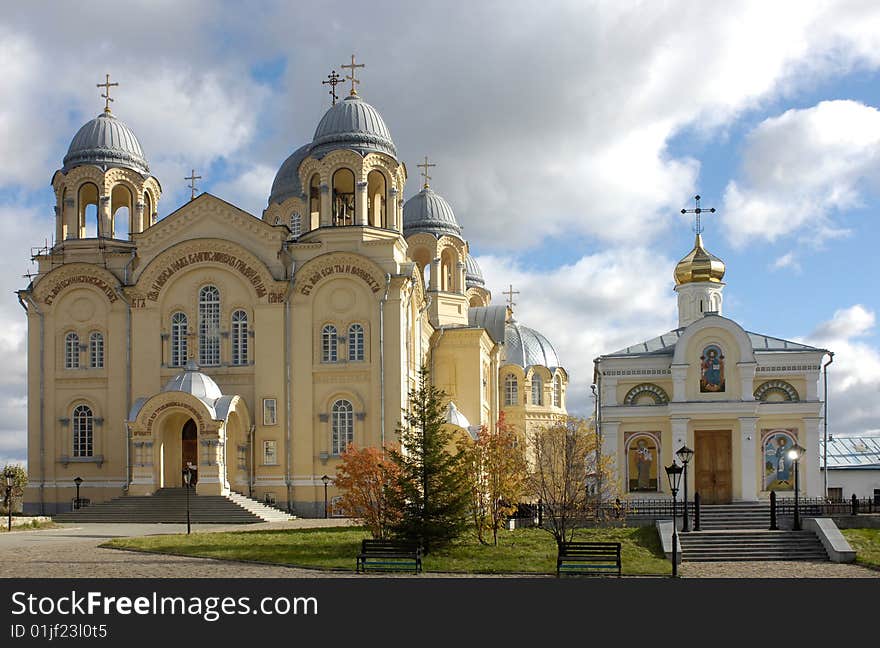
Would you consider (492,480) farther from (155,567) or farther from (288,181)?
(288,181)

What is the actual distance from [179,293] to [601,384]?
55.5ft

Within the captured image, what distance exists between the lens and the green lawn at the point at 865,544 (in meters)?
26.2

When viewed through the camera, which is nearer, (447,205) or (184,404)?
(184,404)

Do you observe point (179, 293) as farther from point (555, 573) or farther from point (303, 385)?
point (555, 573)

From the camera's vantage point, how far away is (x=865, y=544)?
28453 millimetres

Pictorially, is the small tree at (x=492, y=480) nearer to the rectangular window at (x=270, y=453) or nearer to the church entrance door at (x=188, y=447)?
the rectangular window at (x=270, y=453)

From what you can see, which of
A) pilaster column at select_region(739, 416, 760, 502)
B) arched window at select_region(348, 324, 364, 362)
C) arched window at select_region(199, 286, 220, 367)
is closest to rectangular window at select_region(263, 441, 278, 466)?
arched window at select_region(199, 286, 220, 367)

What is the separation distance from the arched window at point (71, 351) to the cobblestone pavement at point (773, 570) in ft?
89.6

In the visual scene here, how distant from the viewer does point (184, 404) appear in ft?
133

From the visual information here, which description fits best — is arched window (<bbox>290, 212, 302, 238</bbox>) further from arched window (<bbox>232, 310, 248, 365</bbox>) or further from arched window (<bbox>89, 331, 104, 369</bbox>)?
arched window (<bbox>89, 331, 104, 369</bbox>)

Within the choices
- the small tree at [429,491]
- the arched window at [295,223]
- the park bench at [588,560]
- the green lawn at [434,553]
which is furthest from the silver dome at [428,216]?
the park bench at [588,560]

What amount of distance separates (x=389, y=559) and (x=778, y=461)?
17172mm

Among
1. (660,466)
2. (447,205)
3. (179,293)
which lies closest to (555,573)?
(660,466)
